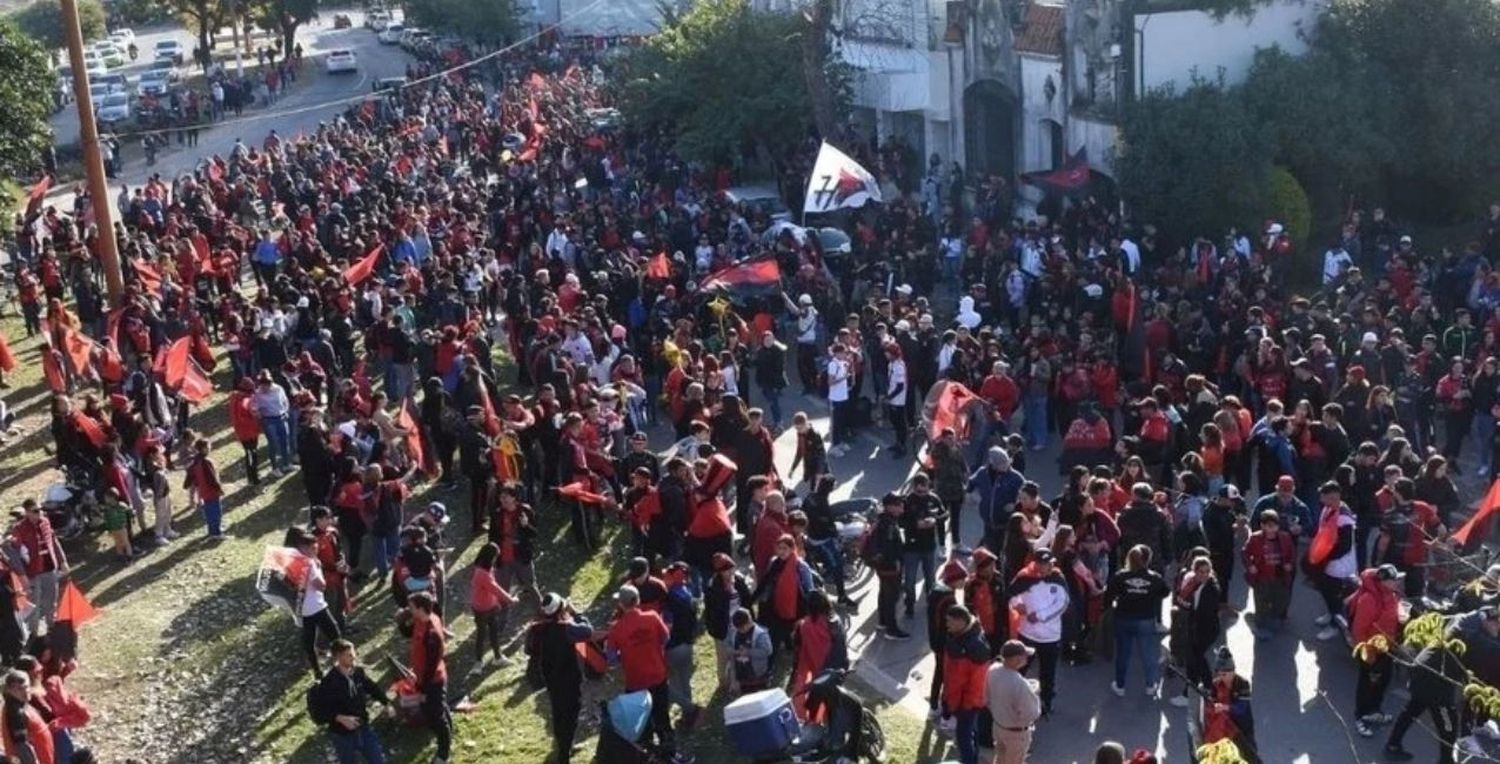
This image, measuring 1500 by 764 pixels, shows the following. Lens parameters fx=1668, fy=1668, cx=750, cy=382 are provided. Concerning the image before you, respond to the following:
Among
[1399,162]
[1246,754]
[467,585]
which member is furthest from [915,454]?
[1399,162]

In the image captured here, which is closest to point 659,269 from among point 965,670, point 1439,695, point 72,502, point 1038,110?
point 72,502

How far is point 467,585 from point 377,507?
1.32 metres

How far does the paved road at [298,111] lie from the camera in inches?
1908

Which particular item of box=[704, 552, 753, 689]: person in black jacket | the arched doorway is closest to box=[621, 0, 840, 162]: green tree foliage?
the arched doorway

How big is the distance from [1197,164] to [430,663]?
15.8 metres

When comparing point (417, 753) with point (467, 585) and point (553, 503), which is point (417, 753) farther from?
point (553, 503)

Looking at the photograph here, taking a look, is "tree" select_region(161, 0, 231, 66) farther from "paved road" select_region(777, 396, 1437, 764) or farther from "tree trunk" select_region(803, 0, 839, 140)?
"paved road" select_region(777, 396, 1437, 764)

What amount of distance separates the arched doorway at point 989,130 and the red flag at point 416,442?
15.0 metres

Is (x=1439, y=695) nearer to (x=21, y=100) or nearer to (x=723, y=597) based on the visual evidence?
(x=723, y=597)

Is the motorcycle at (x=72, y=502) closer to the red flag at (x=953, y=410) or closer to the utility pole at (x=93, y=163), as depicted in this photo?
the utility pole at (x=93, y=163)

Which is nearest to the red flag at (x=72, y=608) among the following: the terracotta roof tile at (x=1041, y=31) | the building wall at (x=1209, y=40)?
the building wall at (x=1209, y=40)

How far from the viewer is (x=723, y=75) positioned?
32781 millimetres

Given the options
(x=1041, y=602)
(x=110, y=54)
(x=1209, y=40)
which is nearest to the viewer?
(x=1041, y=602)

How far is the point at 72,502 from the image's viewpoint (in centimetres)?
1730
